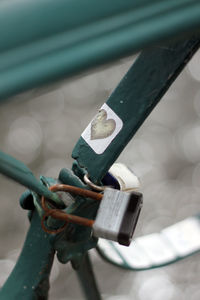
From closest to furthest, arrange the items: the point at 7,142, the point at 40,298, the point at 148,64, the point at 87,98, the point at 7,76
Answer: the point at 7,76
the point at 148,64
the point at 40,298
the point at 7,142
the point at 87,98

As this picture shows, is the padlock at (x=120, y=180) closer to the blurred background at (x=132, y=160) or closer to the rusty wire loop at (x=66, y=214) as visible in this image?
the rusty wire loop at (x=66, y=214)

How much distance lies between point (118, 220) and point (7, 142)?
1973 mm

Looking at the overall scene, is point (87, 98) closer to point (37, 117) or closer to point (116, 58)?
point (37, 117)

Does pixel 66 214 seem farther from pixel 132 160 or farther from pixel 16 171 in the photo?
pixel 132 160

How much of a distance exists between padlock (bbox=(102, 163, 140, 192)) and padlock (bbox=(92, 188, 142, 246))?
0.21ft

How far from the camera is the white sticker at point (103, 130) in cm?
56

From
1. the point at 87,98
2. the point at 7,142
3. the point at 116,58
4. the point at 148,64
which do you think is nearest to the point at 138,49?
the point at 116,58

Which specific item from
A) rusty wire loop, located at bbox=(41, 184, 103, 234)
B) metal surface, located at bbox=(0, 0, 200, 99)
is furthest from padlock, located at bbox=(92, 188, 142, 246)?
metal surface, located at bbox=(0, 0, 200, 99)

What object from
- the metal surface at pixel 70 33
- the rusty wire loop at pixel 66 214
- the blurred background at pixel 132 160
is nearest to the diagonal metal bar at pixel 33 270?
the rusty wire loop at pixel 66 214

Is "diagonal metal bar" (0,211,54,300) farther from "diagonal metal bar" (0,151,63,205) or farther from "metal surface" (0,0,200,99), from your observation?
"metal surface" (0,0,200,99)

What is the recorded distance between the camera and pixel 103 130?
0.58m

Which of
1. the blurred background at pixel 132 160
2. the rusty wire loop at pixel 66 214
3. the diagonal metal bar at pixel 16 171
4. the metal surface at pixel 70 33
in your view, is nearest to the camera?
the metal surface at pixel 70 33

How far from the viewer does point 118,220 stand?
1.75ft

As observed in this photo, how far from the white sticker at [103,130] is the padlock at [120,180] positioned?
46 millimetres
